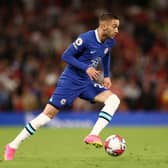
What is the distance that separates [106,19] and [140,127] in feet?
31.2

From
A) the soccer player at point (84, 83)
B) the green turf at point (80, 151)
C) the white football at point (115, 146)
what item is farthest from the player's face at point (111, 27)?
the green turf at point (80, 151)

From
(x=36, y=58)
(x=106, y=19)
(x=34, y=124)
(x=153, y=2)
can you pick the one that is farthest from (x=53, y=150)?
(x=153, y=2)

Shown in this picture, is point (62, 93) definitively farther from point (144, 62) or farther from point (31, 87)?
point (144, 62)

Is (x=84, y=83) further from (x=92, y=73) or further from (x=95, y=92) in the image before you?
(x=92, y=73)

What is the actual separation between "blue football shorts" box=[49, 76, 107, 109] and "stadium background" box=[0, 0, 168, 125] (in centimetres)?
924

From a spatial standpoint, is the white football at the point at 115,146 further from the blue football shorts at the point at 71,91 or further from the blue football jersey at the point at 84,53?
the blue football jersey at the point at 84,53

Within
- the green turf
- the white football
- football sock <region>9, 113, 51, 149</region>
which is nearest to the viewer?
the green turf

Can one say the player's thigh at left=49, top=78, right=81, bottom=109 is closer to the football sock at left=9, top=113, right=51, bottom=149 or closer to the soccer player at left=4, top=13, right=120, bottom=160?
the soccer player at left=4, top=13, right=120, bottom=160

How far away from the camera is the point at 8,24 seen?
74.8 ft

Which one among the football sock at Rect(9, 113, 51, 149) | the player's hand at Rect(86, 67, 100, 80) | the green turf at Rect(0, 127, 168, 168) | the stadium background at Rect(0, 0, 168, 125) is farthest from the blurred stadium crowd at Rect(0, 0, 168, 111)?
the player's hand at Rect(86, 67, 100, 80)

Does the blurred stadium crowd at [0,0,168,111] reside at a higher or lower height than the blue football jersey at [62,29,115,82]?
higher

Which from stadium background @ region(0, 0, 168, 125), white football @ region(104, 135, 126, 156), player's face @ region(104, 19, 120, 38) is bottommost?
white football @ region(104, 135, 126, 156)

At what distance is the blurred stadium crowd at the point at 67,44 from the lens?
20.1 metres

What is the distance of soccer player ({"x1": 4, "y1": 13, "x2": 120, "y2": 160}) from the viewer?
10.2m
